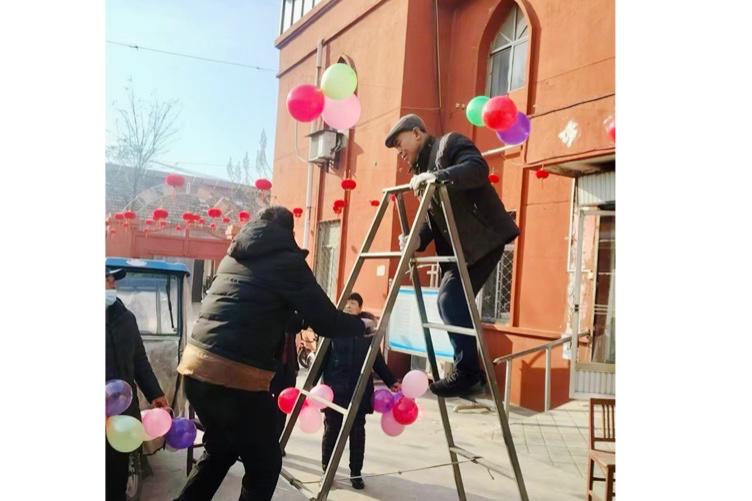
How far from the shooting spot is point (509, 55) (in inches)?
269

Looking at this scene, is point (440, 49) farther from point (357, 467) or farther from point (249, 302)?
point (249, 302)

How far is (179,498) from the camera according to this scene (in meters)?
2.22

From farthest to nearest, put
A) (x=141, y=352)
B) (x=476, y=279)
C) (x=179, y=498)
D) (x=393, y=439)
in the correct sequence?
(x=393, y=439) → (x=141, y=352) → (x=476, y=279) → (x=179, y=498)

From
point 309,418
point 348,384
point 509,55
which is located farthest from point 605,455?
point 509,55

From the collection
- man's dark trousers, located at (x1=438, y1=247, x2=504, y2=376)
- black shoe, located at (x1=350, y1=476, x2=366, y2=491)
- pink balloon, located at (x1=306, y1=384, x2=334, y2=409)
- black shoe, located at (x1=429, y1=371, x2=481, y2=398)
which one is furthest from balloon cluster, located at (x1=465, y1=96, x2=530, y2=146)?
black shoe, located at (x1=350, y1=476, x2=366, y2=491)

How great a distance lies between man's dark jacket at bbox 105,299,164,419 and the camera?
2.46 metres

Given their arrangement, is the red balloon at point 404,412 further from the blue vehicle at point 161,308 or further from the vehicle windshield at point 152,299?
the vehicle windshield at point 152,299

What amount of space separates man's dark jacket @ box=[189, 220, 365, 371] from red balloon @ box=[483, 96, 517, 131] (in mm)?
1743

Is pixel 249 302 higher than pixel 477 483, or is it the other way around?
pixel 249 302

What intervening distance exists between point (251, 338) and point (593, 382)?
4045mm

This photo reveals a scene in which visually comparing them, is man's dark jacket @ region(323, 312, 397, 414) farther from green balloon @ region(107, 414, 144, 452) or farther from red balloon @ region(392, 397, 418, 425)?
green balloon @ region(107, 414, 144, 452)

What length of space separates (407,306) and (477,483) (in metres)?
3.27
